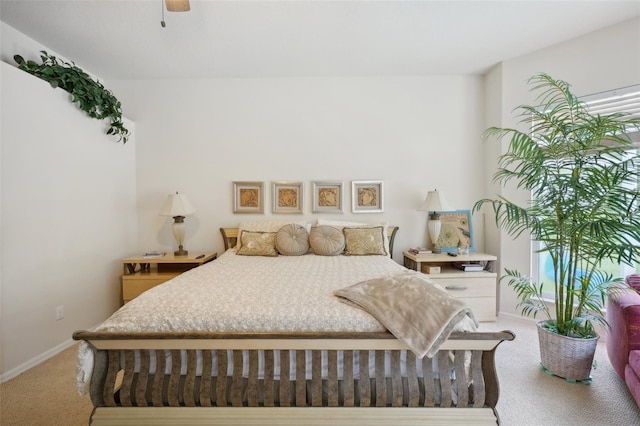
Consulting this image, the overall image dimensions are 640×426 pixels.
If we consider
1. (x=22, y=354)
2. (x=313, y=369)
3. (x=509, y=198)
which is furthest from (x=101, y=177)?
(x=509, y=198)

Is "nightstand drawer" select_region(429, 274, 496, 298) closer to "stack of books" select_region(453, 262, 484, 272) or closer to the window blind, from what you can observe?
"stack of books" select_region(453, 262, 484, 272)

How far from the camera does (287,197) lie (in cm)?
346

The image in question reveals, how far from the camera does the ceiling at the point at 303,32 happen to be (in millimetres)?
2215

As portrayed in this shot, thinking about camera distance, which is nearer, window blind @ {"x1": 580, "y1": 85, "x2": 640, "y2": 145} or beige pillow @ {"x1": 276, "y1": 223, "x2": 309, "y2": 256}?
window blind @ {"x1": 580, "y1": 85, "x2": 640, "y2": 145}

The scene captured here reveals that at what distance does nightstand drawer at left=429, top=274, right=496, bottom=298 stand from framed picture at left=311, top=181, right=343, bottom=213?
144cm

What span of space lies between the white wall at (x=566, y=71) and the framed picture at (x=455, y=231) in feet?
0.99

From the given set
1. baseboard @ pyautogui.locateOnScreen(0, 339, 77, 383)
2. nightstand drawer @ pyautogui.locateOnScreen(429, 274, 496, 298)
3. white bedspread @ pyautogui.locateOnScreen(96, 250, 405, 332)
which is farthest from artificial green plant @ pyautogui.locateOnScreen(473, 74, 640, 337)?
baseboard @ pyautogui.locateOnScreen(0, 339, 77, 383)

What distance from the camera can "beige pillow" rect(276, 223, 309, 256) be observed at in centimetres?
291

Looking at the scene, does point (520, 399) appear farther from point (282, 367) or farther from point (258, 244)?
point (258, 244)

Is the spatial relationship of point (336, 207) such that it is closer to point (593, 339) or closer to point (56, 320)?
point (593, 339)

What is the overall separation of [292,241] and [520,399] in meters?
2.22

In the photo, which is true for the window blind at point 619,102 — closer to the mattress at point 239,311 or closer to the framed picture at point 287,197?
the mattress at point 239,311

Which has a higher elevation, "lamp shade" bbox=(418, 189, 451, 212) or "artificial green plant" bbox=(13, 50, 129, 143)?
"artificial green plant" bbox=(13, 50, 129, 143)

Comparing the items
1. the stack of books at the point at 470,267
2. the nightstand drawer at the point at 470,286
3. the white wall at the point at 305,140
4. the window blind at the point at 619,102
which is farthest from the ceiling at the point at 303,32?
the nightstand drawer at the point at 470,286
